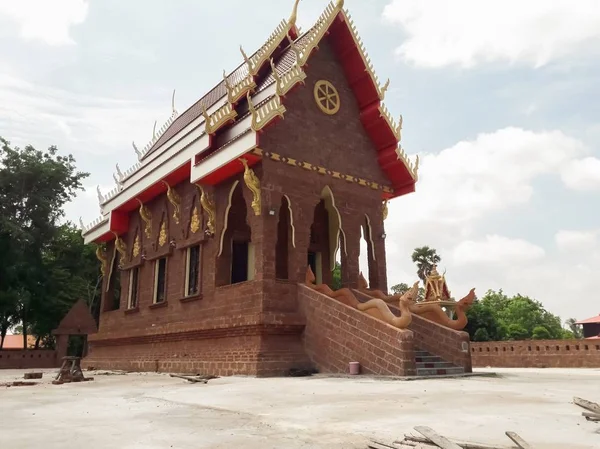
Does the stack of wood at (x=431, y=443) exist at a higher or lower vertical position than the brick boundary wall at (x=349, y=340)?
lower

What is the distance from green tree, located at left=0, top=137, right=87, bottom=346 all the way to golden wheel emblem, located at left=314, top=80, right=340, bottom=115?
57.2 ft

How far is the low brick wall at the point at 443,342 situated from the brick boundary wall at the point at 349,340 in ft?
6.59

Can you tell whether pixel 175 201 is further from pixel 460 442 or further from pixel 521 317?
pixel 521 317

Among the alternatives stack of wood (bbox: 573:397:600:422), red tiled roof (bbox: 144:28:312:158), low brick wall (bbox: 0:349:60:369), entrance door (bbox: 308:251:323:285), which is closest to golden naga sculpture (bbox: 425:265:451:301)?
entrance door (bbox: 308:251:323:285)

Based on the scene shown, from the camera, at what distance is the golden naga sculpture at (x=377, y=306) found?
9.72 m

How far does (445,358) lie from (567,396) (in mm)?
4788

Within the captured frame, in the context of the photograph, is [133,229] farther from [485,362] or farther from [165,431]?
[165,431]

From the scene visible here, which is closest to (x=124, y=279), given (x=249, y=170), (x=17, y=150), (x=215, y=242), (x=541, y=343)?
(x=215, y=242)

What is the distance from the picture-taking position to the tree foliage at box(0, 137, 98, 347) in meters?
24.6

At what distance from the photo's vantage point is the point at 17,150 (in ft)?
86.6

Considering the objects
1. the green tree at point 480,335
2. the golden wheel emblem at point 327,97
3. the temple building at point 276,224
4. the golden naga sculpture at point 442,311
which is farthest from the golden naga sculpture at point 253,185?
the green tree at point 480,335

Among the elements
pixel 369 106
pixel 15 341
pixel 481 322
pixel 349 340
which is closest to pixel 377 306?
pixel 349 340

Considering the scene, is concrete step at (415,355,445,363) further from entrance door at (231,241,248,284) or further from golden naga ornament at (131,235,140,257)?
golden naga ornament at (131,235,140,257)

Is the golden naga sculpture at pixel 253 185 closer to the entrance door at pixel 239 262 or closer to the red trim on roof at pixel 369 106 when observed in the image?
the entrance door at pixel 239 262
